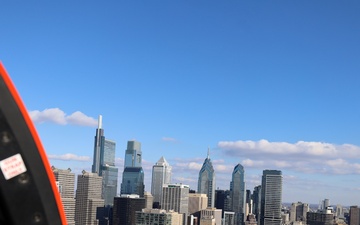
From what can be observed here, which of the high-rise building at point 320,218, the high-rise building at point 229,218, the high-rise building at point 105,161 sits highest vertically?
the high-rise building at point 105,161

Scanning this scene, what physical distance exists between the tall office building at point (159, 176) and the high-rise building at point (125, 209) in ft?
56.5

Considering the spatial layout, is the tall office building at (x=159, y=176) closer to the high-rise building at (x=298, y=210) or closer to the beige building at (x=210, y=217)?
the beige building at (x=210, y=217)

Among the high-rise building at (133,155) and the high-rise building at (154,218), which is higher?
the high-rise building at (133,155)

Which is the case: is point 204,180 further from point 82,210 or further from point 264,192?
point 82,210

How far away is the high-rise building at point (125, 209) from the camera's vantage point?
222ft

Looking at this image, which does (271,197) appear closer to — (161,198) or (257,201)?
(257,201)

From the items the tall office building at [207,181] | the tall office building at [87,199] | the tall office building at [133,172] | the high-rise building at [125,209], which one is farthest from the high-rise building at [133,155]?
the high-rise building at [125,209]

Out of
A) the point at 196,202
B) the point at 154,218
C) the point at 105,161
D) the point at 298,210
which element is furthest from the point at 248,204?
the point at 154,218

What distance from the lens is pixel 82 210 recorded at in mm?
70625

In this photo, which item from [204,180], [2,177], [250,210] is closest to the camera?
[2,177]

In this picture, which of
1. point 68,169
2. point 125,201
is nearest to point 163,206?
point 125,201

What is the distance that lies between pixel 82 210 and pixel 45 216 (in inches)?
2845

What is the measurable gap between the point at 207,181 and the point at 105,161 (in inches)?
827

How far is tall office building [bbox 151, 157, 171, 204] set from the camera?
93375mm
